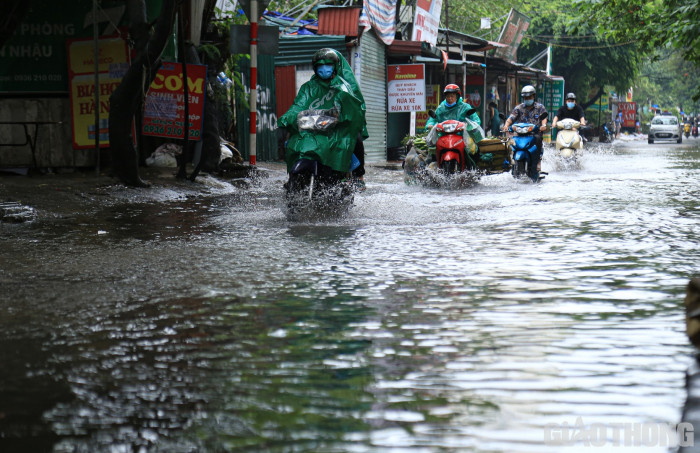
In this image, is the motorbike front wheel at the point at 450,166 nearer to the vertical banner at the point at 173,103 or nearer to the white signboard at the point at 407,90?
the vertical banner at the point at 173,103

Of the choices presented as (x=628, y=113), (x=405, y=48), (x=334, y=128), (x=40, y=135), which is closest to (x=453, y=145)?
(x=334, y=128)

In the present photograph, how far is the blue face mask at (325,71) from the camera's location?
9625mm

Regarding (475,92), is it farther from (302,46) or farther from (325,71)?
(325,71)

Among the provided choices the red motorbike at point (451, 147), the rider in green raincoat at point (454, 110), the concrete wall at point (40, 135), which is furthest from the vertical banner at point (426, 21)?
the concrete wall at point (40, 135)

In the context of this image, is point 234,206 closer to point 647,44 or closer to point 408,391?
point 408,391

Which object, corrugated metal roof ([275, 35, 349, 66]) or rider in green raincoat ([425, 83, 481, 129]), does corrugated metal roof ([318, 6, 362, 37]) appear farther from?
rider in green raincoat ([425, 83, 481, 129])

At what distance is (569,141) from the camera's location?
19031mm

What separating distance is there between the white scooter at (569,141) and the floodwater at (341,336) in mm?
10989

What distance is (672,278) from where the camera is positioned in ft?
18.1

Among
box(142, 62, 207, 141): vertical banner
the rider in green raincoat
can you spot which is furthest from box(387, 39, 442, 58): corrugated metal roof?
box(142, 62, 207, 141): vertical banner

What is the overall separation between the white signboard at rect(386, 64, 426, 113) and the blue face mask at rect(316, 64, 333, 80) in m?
14.3

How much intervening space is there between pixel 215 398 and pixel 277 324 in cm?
121

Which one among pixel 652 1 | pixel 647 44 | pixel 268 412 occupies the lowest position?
pixel 268 412

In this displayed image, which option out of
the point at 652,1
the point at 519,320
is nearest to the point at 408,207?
the point at 519,320
